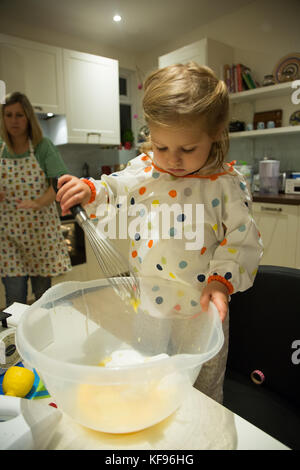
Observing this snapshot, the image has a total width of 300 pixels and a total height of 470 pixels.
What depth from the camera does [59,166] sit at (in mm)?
1280

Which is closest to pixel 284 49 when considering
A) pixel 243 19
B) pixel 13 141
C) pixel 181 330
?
pixel 243 19

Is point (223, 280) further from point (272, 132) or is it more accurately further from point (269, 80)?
point (269, 80)

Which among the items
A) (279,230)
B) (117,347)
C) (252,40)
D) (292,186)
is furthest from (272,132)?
(117,347)

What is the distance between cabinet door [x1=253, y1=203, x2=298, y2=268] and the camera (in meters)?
1.83

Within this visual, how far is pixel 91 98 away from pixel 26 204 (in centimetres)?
153

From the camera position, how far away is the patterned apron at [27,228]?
1.30 metres

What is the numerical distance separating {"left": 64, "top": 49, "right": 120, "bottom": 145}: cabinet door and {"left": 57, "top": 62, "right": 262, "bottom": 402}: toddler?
192 cm

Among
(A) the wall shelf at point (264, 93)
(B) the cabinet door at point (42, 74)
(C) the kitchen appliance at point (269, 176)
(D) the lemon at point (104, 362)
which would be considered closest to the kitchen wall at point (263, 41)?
(A) the wall shelf at point (264, 93)

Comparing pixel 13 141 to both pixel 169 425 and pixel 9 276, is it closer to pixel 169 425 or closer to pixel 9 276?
pixel 9 276

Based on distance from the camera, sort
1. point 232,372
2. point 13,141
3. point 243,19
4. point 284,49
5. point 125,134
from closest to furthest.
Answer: point 232,372
point 13,141
point 284,49
point 243,19
point 125,134

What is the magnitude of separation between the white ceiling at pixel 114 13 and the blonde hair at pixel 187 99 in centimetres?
195

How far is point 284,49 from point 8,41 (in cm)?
182

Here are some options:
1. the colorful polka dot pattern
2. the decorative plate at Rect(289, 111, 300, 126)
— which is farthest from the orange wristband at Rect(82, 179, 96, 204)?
the decorative plate at Rect(289, 111, 300, 126)

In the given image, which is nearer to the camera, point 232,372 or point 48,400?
point 48,400
